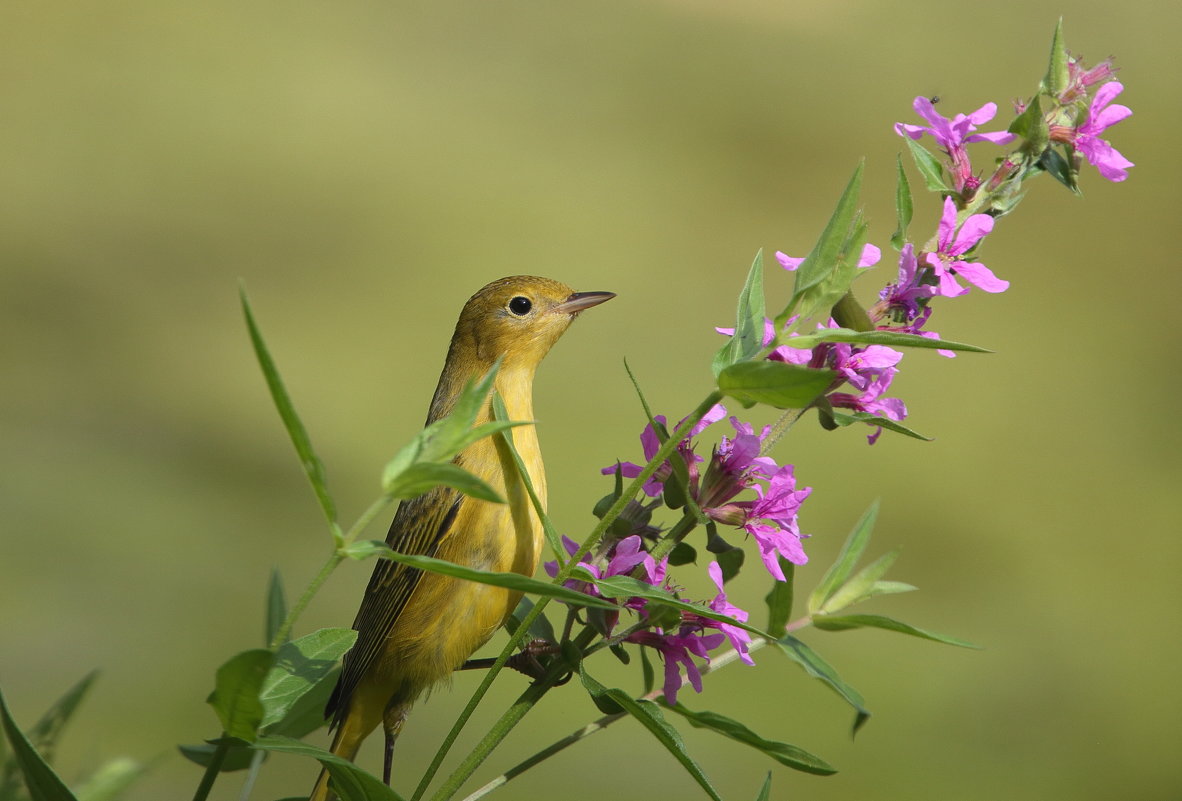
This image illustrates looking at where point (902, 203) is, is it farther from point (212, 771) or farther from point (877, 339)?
point (212, 771)

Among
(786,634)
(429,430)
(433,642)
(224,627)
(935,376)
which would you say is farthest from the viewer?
(935,376)

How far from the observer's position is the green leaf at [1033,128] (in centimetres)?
122

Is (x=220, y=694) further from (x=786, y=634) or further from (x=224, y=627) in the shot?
(x=224, y=627)

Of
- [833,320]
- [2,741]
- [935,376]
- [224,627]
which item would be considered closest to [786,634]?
[833,320]

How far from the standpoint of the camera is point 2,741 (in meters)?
1.13

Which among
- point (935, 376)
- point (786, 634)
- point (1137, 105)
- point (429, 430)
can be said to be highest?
point (1137, 105)

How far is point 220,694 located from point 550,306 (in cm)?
172

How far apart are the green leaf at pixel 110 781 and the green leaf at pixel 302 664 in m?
0.13

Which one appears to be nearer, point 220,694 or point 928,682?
point 220,694

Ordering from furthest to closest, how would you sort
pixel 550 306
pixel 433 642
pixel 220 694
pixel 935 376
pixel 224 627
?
pixel 935 376 < pixel 224 627 < pixel 550 306 < pixel 433 642 < pixel 220 694

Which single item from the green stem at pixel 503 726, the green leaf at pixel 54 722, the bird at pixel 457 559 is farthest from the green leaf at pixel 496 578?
the bird at pixel 457 559

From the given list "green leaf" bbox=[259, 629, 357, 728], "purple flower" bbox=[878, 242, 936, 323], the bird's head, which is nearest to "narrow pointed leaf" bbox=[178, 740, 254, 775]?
"green leaf" bbox=[259, 629, 357, 728]

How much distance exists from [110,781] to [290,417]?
1.32 feet

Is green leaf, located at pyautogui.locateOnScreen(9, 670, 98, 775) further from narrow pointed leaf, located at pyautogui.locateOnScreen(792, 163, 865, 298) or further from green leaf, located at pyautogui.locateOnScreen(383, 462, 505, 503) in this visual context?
narrow pointed leaf, located at pyautogui.locateOnScreen(792, 163, 865, 298)
